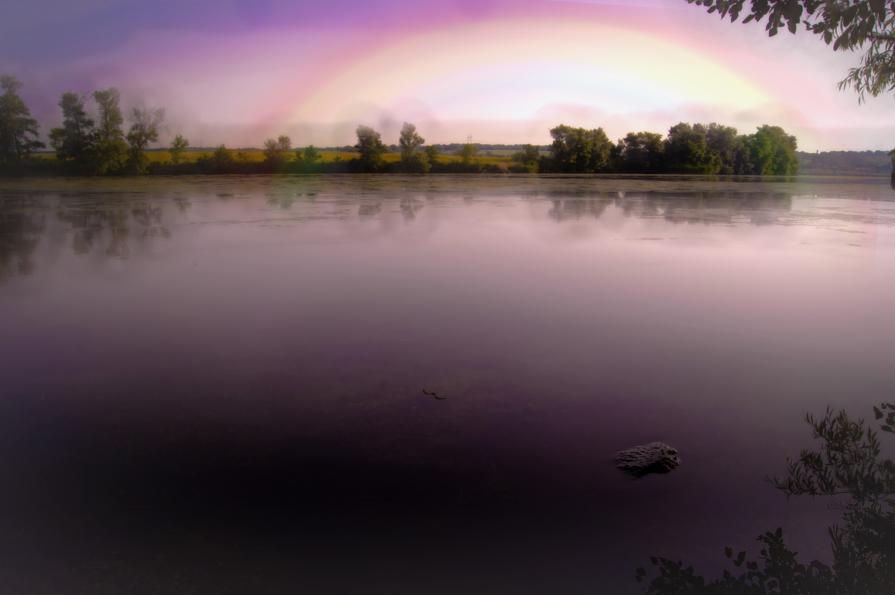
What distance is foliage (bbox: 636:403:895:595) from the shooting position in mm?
3062

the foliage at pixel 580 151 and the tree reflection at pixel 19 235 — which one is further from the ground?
the foliage at pixel 580 151

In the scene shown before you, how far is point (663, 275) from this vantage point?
10266mm

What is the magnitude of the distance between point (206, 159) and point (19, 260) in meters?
47.8

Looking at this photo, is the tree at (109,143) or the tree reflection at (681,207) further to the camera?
the tree at (109,143)

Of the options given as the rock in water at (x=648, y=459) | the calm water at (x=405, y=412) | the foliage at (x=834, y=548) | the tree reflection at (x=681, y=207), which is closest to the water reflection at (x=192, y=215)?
the tree reflection at (x=681, y=207)

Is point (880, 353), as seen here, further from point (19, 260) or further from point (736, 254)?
point (19, 260)

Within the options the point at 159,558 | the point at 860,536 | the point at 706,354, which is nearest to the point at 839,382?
the point at 706,354

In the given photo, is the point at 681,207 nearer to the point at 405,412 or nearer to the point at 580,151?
the point at 405,412

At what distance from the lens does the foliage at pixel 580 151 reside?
218ft

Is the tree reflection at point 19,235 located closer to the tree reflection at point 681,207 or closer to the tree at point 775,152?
the tree reflection at point 681,207

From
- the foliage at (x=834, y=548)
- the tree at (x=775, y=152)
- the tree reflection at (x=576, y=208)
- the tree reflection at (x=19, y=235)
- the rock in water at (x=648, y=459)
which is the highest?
the tree at (x=775, y=152)

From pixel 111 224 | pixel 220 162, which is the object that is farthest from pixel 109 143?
pixel 111 224

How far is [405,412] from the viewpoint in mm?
4883

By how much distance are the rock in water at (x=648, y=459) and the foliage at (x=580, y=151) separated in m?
65.8
